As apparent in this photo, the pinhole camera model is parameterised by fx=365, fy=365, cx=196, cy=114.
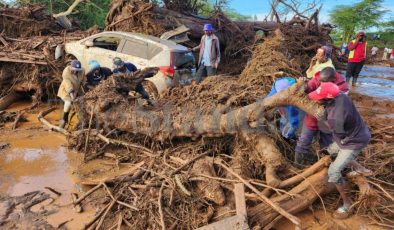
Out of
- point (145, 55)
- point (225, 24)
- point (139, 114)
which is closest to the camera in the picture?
point (139, 114)

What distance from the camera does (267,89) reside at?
6.66 meters

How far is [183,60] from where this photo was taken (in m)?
8.95

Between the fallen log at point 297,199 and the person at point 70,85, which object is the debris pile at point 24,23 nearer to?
the person at point 70,85

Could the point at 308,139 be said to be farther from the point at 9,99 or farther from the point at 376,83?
the point at 376,83

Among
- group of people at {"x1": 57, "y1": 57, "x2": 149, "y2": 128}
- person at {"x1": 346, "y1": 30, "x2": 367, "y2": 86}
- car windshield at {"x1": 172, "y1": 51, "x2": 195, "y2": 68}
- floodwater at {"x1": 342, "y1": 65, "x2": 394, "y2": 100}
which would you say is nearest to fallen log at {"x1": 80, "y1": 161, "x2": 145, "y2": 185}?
group of people at {"x1": 57, "y1": 57, "x2": 149, "y2": 128}

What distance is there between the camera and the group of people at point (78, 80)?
24.9ft

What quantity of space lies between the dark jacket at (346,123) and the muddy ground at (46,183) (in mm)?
948

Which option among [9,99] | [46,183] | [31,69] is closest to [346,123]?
[46,183]

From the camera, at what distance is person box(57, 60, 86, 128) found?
24.9 feet

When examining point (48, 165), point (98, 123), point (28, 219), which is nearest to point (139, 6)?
point (98, 123)

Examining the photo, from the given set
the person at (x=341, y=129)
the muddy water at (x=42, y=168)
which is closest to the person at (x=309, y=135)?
the person at (x=341, y=129)

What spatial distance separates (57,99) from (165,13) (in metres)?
4.67

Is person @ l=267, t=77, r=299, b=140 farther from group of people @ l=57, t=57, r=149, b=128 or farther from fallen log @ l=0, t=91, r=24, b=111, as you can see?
fallen log @ l=0, t=91, r=24, b=111

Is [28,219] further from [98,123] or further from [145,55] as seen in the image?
[145,55]
